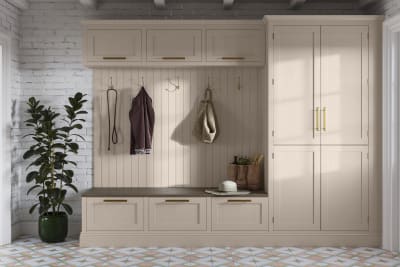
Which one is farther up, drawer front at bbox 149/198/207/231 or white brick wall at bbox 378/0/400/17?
white brick wall at bbox 378/0/400/17

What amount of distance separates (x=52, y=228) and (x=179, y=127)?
1.73 metres

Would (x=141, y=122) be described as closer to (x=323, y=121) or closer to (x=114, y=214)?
(x=114, y=214)

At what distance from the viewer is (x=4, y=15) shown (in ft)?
17.0

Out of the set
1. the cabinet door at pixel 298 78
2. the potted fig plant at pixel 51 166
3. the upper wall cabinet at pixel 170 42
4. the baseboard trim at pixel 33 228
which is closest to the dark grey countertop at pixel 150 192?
the potted fig plant at pixel 51 166

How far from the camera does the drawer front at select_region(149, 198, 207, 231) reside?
509 cm

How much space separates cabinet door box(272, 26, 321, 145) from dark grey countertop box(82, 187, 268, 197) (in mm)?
849

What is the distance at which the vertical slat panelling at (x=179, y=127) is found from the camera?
555cm

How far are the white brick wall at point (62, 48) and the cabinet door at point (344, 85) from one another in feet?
2.38

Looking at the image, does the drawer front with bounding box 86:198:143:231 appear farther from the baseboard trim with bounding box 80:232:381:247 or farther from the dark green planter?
the dark green planter

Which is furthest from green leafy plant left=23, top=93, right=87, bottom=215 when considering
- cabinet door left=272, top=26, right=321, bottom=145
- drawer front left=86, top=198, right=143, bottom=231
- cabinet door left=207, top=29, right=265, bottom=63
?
cabinet door left=272, top=26, right=321, bottom=145

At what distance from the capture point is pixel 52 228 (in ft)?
17.0

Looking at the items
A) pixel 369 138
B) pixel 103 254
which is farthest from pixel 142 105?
pixel 369 138

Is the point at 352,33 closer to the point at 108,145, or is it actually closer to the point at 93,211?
the point at 108,145

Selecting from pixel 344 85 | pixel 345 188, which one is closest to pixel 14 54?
pixel 344 85
